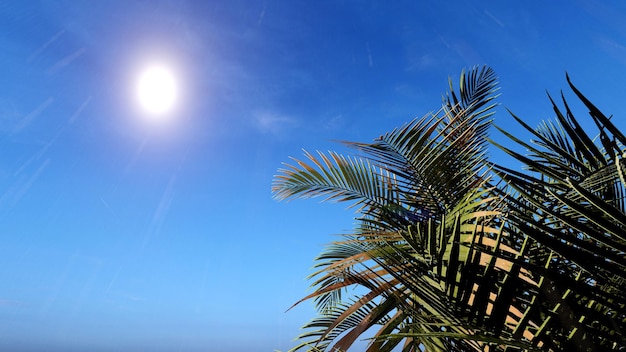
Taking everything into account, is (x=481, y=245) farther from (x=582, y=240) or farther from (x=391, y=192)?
(x=391, y=192)

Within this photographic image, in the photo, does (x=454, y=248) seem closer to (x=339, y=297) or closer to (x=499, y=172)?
(x=499, y=172)

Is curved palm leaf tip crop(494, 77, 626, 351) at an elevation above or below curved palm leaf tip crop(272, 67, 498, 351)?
below

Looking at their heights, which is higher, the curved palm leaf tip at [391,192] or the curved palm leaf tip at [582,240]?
the curved palm leaf tip at [391,192]

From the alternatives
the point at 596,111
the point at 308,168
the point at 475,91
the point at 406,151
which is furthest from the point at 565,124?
the point at 475,91

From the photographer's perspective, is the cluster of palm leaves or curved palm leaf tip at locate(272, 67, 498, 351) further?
curved palm leaf tip at locate(272, 67, 498, 351)

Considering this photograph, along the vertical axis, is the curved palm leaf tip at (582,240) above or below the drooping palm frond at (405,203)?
below

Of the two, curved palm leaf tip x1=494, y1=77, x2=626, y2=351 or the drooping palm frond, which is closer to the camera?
curved palm leaf tip x1=494, y1=77, x2=626, y2=351

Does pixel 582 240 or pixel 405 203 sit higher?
pixel 405 203

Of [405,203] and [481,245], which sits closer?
[481,245]

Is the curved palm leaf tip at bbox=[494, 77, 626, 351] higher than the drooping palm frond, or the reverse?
the drooping palm frond

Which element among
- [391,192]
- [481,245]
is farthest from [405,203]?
[481,245]

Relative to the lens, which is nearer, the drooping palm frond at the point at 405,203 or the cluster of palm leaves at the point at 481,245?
the cluster of palm leaves at the point at 481,245

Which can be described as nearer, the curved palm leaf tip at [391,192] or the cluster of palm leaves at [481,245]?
the cluster of palm leaves at [481,245]

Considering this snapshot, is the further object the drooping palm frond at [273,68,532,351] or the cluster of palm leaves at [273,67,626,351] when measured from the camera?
the drooping palm frond at [273,68,532,351]
